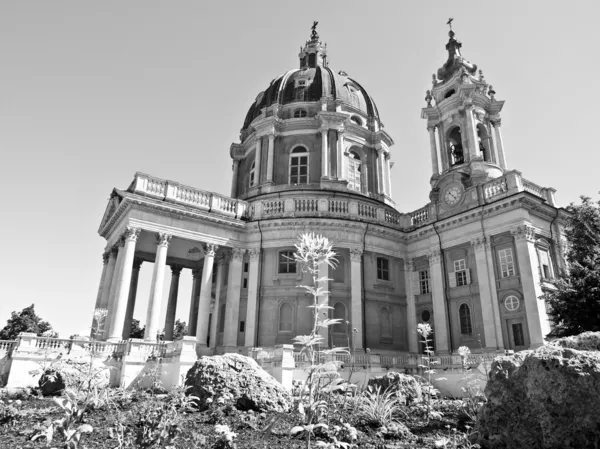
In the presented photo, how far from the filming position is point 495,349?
80.0ft

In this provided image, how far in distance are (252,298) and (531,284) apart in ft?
54.5

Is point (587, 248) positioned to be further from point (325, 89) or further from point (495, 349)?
point (325, 89)

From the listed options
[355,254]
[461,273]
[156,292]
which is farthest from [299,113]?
[156,292]

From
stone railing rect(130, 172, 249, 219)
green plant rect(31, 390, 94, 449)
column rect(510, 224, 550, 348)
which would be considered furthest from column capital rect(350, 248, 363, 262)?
green plant rect(31, 390, 94, 449)

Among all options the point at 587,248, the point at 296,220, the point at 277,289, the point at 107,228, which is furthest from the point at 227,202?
the point at 587,248

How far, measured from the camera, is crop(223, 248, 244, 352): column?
2756 cm

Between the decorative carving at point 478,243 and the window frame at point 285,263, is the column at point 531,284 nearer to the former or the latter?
the decorative carving at point 478,243

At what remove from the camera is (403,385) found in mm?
14000

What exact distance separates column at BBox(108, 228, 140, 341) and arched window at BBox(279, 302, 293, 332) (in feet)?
31.8

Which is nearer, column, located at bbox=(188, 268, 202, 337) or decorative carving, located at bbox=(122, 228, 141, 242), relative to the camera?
decorative carving, located at bbox=(122, 228, 141, 242)

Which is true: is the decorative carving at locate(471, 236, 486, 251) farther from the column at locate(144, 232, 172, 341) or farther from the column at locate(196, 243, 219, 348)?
the column at locate(144, 232, 172, 341)

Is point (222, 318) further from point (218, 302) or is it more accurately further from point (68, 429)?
point (68, 429)

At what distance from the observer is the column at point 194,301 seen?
35406 millimetres

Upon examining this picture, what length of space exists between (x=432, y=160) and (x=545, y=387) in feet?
96.9
